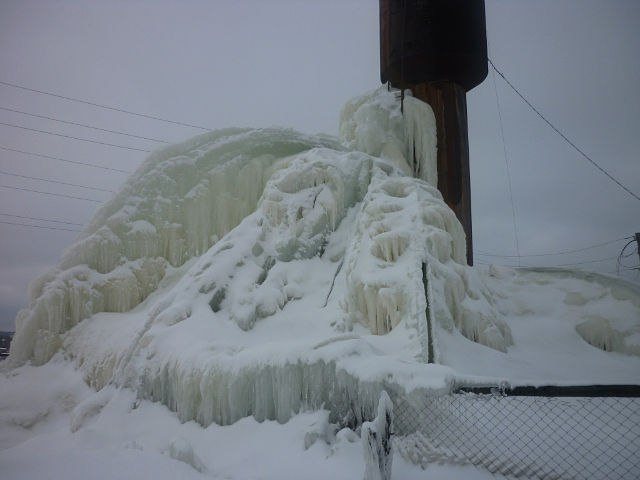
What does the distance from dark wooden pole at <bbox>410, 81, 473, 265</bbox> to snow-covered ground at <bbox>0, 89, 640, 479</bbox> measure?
6.14ft

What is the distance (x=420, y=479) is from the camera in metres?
3.64

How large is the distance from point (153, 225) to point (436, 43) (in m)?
11.4

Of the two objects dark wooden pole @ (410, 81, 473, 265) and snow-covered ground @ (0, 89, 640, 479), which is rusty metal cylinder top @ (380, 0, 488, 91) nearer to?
dark wooden pole @ (410, 81, 473, 265)

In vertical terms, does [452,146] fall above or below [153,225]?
above

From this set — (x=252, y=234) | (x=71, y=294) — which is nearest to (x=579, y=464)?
(x=252, y=234)

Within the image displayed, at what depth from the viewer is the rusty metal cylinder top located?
13852mm

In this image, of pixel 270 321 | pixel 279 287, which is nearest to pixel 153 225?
pixel 279 287

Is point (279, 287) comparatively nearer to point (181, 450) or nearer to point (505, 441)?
point (181, 450)

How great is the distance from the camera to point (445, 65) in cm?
1384

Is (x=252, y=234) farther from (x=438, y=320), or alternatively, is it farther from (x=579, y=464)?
(x=579, y=464)

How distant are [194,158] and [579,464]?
11357 mm

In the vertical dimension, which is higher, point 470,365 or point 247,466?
point 470,365

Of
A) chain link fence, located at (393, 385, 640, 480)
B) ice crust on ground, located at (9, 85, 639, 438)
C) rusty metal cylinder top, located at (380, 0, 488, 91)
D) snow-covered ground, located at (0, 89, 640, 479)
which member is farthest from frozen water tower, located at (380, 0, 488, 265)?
chain link fence, located at (393, 385, 640, 480)

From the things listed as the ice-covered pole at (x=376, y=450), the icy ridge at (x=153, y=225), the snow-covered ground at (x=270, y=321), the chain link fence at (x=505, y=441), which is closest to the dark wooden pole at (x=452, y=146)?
Result: the snow-covered ground at (x=270, y=321)
